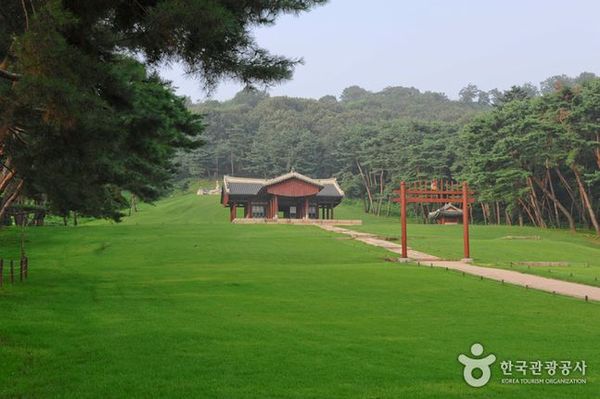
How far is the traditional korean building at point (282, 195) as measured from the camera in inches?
1886

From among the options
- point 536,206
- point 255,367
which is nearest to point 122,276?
point 255,367

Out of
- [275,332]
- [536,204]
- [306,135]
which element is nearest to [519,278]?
[275,332]

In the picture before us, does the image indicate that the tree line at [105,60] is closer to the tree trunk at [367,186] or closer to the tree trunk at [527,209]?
the tree trunk at [527,209]

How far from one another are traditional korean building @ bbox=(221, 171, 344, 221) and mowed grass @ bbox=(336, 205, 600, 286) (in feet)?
29.4

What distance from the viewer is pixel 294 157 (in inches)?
3214

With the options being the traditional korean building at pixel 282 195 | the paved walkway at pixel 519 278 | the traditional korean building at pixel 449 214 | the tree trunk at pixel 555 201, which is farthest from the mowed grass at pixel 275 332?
the traditional korean building at pixel 449 214

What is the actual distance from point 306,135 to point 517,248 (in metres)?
57.5

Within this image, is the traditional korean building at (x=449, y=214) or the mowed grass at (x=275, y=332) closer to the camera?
the mowed grass at (x=275, y=332)

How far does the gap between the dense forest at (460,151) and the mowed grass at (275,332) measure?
12.0 feet

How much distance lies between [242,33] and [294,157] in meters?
74.7

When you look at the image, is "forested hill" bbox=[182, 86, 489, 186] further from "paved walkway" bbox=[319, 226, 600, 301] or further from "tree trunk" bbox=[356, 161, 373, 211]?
"paved walkway" bbox=[319, 226, 600, 301]

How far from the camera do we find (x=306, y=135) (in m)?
84.4

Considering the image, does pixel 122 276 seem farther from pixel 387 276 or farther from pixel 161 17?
pixel 161 17

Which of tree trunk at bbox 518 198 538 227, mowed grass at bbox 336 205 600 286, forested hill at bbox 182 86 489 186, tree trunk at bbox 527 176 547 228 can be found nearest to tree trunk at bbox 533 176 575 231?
tree trunk at bbox 527 176 547 228
